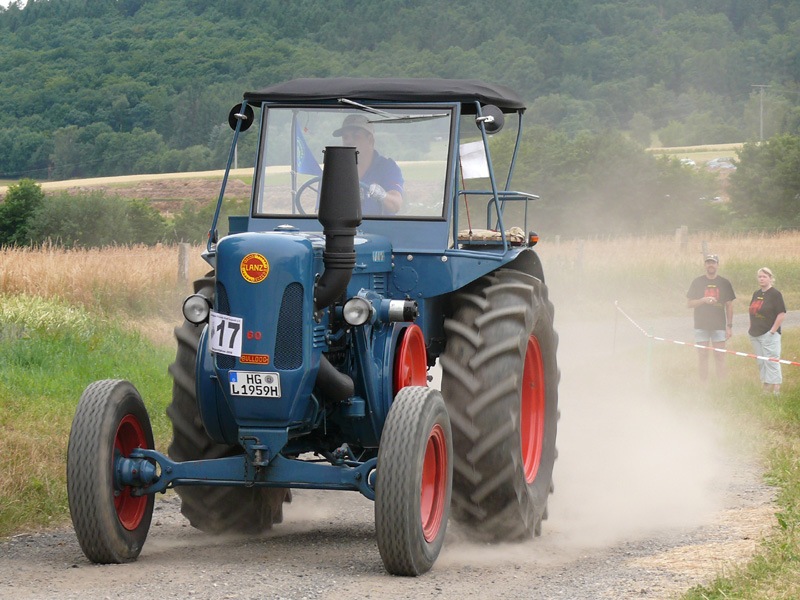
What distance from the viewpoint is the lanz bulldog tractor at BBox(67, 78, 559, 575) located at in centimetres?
553

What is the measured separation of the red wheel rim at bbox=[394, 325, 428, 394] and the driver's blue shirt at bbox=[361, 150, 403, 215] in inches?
36.4

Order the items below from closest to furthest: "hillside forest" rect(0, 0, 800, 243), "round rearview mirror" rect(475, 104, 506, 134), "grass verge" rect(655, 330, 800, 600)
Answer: "grass verge" rect(655, 330, 800, 600) < "round rearview mirror" rect(475, 104, 506, 134) < "hillside forest" rect(0, 0, 800, 243)

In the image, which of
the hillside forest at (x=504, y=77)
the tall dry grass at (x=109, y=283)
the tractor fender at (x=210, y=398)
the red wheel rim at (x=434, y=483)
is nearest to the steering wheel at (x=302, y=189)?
the tractor fender at (x=210, y=398)

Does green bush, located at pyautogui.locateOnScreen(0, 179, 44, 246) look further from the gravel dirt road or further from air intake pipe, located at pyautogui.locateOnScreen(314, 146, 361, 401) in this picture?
air intake pipe, located at pyautogui.locateOnScreen(314, 146, 361, 401)

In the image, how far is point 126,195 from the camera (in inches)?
2313

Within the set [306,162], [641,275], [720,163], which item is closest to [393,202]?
[306,162]

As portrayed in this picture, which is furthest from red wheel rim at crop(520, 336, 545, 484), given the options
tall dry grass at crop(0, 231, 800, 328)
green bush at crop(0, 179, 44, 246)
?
green bush at crop(0, 179, 44, 246)

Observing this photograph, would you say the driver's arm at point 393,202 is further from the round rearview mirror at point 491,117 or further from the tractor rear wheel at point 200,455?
the tractor rear wheel at point 200,455

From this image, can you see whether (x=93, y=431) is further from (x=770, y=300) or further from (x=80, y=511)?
(x=770, y=300)

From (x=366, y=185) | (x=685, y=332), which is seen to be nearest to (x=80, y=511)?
(x=366, y=185)

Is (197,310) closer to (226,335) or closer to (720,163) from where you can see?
(226,335)

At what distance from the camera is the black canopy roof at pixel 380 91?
690 centimetres

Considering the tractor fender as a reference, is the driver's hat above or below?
above

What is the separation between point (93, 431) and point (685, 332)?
53.0 ft
